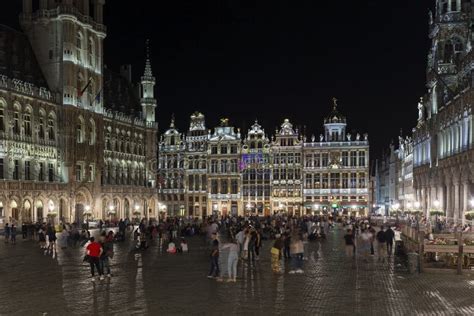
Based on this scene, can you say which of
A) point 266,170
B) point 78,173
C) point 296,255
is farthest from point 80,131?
point 296,255

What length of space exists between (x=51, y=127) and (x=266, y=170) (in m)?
45.8

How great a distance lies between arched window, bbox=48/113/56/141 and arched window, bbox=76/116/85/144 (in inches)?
126

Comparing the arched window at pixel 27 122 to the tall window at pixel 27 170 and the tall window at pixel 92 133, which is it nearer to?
the tall window at pixel 27 170

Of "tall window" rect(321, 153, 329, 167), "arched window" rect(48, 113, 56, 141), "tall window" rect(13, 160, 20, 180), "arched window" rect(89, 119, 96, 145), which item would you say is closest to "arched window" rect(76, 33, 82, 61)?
"arched window" rect(89, 119, 96, 145)

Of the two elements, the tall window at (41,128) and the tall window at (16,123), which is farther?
the tall window at (41,128)

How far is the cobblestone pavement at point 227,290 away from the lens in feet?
55.2

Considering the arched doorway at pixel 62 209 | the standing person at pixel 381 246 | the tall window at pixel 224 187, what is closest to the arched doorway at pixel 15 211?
the arched doorway at pixel 62 209

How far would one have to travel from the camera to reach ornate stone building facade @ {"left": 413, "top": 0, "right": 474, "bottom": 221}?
5791cm

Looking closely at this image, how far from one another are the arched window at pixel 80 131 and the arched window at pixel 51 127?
126 inches

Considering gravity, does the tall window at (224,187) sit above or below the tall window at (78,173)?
below

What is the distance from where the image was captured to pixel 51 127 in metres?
69.4

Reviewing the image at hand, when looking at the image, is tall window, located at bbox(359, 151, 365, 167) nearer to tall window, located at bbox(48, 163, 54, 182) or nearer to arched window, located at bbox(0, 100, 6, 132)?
tall window, located at bbox(48, 163, 54, 182)

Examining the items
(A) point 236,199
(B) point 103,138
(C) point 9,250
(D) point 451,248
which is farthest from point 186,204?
(D) point 451,248

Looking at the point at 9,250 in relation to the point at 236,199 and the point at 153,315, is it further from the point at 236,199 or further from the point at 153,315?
the point at 236,199
